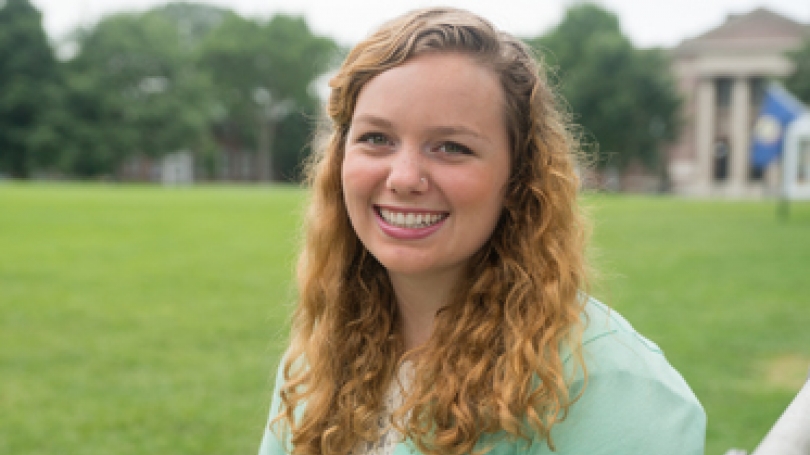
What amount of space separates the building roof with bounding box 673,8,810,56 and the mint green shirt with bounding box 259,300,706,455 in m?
62.8

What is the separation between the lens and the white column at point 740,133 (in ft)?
194

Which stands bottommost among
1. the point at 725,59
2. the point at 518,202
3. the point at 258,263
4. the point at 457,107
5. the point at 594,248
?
the point at 258,263

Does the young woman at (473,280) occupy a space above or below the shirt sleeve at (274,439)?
above

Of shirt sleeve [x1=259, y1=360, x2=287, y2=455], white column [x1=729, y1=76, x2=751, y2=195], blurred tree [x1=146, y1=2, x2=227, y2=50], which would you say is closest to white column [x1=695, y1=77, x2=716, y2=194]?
white column [x1=729, y1=76, x2=751, y2=195]

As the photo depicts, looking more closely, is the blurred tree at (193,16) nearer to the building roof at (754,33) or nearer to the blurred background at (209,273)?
the blurred background at (209,273)

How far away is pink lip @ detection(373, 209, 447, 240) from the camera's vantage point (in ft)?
5.92

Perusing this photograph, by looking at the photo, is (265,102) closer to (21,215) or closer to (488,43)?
(21,215)

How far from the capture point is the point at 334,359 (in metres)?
2.09

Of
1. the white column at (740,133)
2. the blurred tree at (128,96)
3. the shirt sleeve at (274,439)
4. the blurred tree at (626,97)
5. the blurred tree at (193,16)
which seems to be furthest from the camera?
the blurred tree at (193,16)

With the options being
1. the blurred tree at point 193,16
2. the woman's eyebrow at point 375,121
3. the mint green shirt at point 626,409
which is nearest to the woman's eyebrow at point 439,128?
the woman's eyebrow at point 375,121

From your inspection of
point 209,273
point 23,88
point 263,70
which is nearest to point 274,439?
point 209,273

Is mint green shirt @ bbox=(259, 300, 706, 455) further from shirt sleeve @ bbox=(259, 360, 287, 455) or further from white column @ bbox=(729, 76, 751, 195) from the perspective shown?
white column @ bbox=(729, 76, 751, 195)

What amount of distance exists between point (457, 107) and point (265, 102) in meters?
69.4

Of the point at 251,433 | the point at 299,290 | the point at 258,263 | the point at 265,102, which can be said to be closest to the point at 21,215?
the point at 258,263
